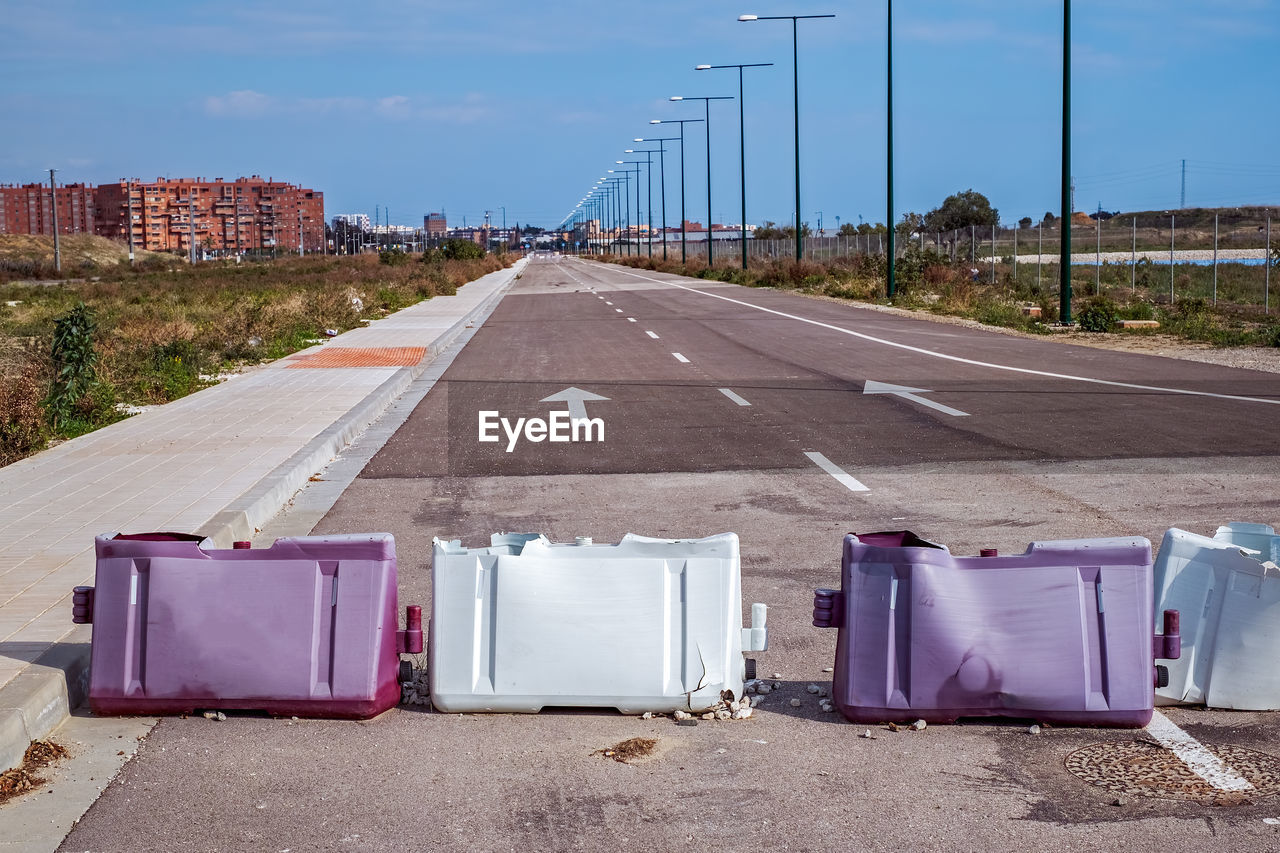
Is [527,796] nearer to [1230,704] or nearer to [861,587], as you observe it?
[861,587]

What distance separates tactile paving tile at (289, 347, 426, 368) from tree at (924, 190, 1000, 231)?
87.3m

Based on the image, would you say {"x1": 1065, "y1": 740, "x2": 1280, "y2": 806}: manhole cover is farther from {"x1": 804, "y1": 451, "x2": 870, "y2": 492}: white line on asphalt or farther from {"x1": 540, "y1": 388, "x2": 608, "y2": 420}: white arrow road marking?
{"x1": 540, "y1": 388, "x2": 608, "y2": 420}: white arrow road marking

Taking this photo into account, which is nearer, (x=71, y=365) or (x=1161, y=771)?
(x=1161, y=771)

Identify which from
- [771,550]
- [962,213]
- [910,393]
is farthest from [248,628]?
[962,213]

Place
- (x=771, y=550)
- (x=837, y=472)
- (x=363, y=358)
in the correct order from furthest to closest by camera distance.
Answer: (x=363, y=358) → (x=837, y=472) → (x=771, y=550)

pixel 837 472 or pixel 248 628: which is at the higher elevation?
pixel 248 628

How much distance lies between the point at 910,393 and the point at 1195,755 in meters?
11.9

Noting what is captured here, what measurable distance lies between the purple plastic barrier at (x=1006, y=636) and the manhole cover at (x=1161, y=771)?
269 mm

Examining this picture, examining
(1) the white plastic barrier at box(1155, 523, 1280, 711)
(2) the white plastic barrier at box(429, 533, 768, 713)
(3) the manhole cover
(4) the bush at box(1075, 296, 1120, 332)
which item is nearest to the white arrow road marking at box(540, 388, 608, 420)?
(2) the white plastic barrier at box(429, 533, 768, 713)

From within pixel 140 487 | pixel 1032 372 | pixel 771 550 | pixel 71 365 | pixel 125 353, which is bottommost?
pixel 771 550

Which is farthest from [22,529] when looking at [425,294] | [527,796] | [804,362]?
[425,294]

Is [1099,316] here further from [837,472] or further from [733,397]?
[837,472]

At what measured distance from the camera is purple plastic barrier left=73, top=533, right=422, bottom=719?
5.52 m

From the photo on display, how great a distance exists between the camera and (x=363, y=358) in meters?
22.1
